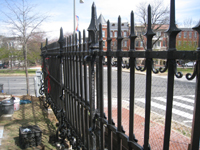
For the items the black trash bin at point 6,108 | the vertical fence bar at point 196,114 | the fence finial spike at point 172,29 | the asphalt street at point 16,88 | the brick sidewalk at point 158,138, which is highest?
the fence finial spike at point 172,29

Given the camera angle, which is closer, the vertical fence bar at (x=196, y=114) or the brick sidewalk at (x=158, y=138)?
the vertical fence bar at (x=196, y=114)

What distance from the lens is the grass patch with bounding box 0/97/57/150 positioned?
182 inches

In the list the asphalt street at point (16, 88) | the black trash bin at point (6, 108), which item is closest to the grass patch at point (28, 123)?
the black trash bin at point (6, 108)

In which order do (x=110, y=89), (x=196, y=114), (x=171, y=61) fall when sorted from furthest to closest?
(x=110, y=89)
(x=171, y=61)
(x=196, y=114)

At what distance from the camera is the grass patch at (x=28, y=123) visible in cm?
461

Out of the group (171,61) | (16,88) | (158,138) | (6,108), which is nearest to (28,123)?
(6,108)

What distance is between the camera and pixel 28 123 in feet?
19.4

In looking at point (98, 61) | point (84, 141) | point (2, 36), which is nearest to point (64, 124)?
point (84, 141)

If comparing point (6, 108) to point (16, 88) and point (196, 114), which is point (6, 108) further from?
point (16, 88)

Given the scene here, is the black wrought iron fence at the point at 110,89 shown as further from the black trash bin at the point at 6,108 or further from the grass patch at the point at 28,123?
the black trash bin at the point at 6,108

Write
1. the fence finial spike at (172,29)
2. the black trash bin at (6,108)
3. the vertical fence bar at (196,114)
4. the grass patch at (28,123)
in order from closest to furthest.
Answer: the vertical fence bar at (196,114) < the fence finial spike at (172,29) < the grass patch at (28,123) < the black trash bin at (6,108)

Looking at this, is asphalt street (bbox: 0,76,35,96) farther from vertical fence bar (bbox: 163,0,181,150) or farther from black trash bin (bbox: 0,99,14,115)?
vertical fence bar (bbox: 163,0,181,150)

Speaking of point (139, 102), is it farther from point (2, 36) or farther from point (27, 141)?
point (2, 36)

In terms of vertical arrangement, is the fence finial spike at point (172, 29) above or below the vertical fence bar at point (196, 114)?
above
